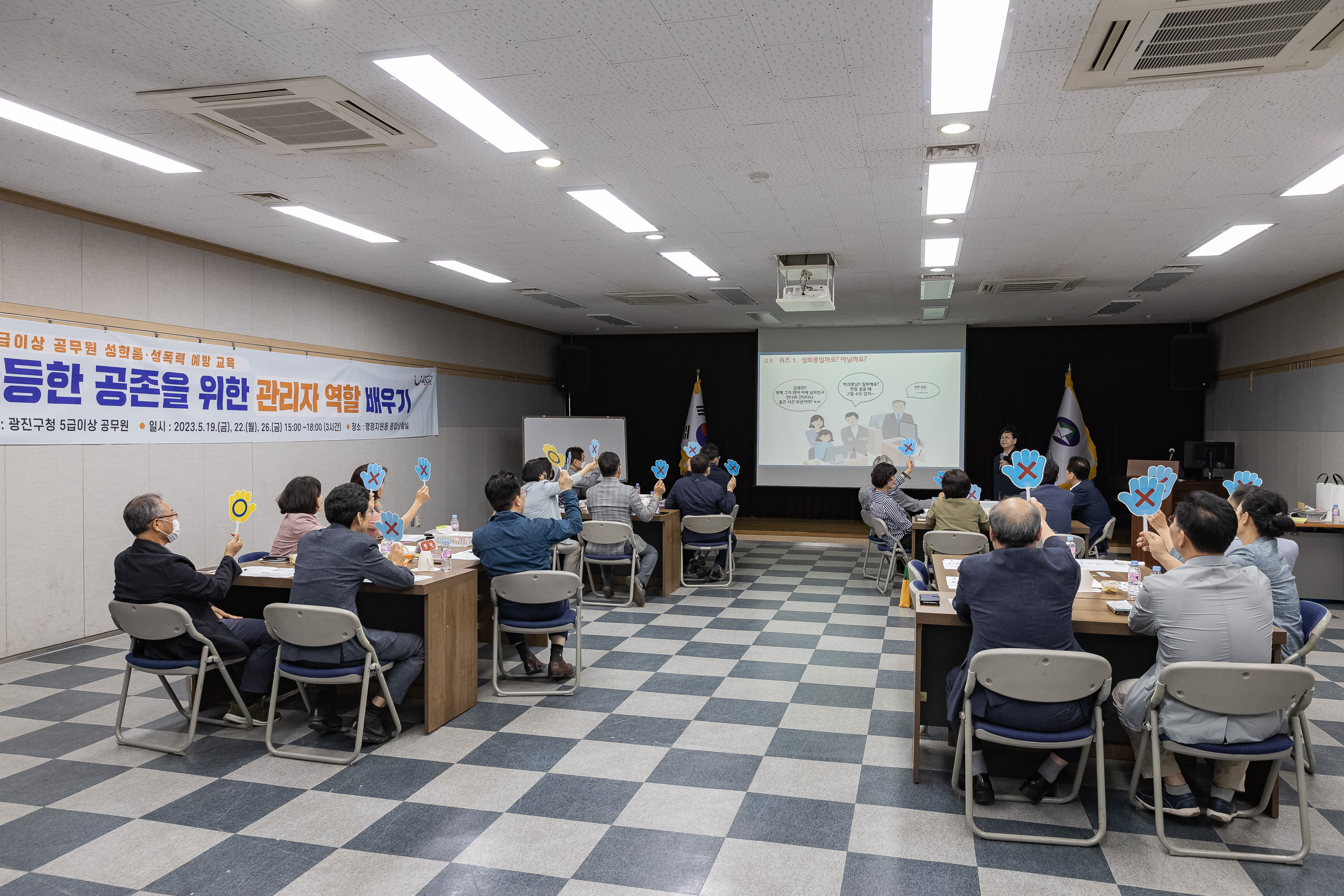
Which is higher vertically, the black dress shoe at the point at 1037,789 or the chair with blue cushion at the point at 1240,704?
the chair with blue cushion at the point at 1240,704

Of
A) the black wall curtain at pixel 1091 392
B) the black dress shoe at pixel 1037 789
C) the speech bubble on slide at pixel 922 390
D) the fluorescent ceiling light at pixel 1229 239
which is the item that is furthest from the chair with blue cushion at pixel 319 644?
the black wall curtain at pixel 1091 392

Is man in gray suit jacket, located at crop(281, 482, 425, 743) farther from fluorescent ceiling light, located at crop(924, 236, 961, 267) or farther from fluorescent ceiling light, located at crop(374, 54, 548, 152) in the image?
fluorescent ceiling light, located at crop(924, 236, 961, 267)

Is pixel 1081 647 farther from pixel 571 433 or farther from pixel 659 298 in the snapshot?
pixel 571 433

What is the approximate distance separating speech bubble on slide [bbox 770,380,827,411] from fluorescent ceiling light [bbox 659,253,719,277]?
3.76 m

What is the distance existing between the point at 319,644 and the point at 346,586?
0.28 meters

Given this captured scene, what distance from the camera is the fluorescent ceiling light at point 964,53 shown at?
→ 2.67m

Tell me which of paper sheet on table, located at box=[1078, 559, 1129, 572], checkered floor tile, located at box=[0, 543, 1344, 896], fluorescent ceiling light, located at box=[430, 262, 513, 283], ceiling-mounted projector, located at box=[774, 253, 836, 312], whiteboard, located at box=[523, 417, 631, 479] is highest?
fluorescent ceiling light, located at box=[430, 262, 513, 283]

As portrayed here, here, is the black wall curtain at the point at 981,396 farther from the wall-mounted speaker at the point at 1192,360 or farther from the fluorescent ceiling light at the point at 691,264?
the fluorescent ceiling light at the point at 691,264

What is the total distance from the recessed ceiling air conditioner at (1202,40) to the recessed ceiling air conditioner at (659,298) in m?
5.65

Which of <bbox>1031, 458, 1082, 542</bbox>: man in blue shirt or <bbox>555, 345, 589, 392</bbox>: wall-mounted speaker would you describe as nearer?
<bbox>1031, 458, 1082, 542</bbox>: man in blue shirt

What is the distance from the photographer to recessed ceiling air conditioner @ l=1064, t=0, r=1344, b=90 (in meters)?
2.56

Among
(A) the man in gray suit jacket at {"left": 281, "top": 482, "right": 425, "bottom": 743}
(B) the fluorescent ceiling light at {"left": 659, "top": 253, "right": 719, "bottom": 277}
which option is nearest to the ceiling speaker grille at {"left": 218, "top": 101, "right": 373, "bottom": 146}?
(A) the man in gray suit jacket at {"left": 281, "top": 482, "right": 425, "bottom": 743}

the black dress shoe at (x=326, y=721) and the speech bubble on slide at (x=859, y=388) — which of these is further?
the speech bubble on slide at (x=859, y=388)

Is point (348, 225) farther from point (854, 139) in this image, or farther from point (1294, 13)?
point (1294, 13)
